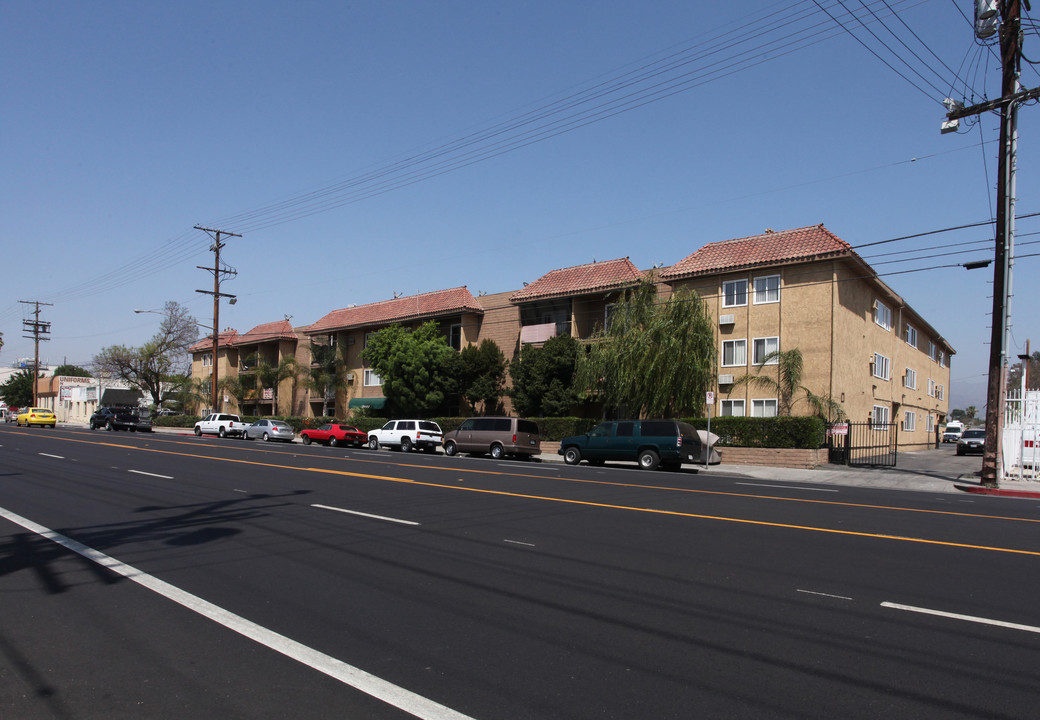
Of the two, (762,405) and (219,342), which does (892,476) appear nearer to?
(762,405)

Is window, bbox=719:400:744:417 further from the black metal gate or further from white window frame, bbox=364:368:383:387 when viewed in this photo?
white window frame, bbox=364:368:383:387

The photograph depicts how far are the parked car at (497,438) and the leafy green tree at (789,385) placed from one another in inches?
390

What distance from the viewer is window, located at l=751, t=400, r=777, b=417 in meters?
30.5

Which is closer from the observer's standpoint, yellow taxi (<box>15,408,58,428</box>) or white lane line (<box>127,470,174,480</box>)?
white lane line (<box>127,470,174,480</box>)

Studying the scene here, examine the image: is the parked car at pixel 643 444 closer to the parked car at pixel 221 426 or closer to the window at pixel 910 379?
the window at pixel 910 379

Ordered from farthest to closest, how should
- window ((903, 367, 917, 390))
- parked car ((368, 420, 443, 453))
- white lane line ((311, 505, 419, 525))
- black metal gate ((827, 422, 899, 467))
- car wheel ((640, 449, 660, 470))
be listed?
window ((903, 367, 917, 390)) < parked car ((368, 420, 443, 453)) < black metal gate ((827, 422, 899, 467)) < car wheel ((640, 449, 660, 470)) < white lane line ((311, 505, 419, 525))

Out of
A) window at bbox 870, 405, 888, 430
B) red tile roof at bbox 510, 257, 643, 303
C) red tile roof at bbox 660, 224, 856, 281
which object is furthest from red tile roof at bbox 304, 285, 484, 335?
window at bbox 870, 405, 888, 430

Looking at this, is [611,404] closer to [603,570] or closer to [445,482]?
[445,482]

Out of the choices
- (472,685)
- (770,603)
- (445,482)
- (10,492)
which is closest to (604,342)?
(445,482)

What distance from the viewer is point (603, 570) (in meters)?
7.85

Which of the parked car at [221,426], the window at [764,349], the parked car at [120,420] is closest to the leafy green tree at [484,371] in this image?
the window at [764,349]

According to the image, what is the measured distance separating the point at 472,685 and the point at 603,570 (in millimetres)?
3381

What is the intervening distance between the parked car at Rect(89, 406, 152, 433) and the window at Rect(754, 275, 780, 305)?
44.1 m

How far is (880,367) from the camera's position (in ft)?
118
